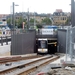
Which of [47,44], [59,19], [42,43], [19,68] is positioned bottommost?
[47,44]

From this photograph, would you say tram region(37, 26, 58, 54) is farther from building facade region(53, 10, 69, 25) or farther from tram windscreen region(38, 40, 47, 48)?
building facade region(53, 10, 69, 25)

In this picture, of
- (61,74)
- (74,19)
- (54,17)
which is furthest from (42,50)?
(54,17)

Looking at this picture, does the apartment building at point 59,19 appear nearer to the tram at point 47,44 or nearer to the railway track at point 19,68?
the tram at point 47,44

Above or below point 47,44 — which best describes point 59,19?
above

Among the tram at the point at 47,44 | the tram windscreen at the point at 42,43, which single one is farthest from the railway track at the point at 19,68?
the tram windscreen at the point at 42,43

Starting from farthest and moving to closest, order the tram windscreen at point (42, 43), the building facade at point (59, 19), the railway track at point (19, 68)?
the building facade at point (59, 19), the tram windscreen at point (42, 43), the railway track at point (19, 68)

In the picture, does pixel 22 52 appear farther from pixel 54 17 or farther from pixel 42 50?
pixel 54 17

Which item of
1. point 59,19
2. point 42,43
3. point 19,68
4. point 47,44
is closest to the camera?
point 19,68

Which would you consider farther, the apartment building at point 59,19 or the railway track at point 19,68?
the apartment building at point 59,19

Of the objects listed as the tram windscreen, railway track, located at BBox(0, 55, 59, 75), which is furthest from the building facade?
railway track, located at BBox(0, 55, 59, 75)

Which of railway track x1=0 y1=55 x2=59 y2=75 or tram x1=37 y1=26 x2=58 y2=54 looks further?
tram x1=37 y1=26 x2=58 y2=54

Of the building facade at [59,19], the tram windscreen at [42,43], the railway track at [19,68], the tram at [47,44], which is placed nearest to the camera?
the railway track at [19,68]

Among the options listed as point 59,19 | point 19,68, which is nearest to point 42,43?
point 19,68

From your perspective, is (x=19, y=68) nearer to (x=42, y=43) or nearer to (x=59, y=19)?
(x=42, y=43)
